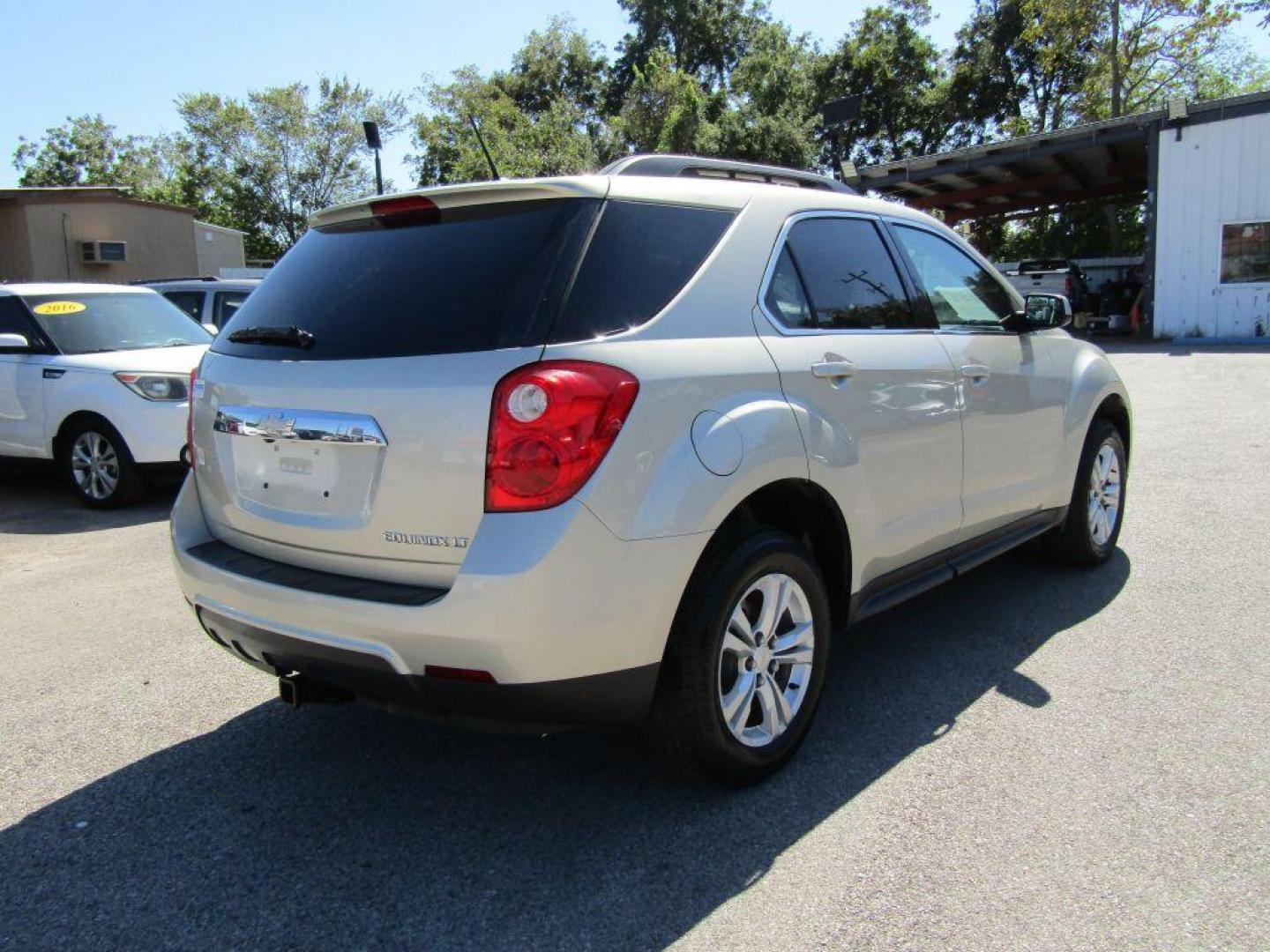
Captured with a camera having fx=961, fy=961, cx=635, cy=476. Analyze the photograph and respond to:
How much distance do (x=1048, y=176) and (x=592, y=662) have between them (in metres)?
27.2

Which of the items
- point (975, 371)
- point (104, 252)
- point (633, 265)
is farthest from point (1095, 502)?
point (104, 252)

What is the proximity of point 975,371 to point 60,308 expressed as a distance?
23.7 feet

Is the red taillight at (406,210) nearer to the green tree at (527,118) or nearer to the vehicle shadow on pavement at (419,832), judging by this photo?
the vehicle shadow on pavement at (419,832)

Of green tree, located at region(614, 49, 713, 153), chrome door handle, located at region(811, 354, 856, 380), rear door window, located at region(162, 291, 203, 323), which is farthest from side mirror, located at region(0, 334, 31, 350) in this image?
green tree, located at region(614, 49, 713, 153)

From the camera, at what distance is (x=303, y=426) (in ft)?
8.73

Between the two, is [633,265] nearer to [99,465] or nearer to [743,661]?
[743,661]

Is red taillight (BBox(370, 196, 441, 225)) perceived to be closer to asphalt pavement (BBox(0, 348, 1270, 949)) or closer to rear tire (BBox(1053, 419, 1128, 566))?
asphalt pavement (BBox(0, 348, 1270, 949))

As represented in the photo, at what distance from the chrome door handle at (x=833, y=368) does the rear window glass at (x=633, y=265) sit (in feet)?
1.66

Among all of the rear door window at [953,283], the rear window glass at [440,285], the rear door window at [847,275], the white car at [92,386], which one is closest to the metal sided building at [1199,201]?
the rear door window at [953,283]

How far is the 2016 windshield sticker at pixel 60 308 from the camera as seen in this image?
764cm

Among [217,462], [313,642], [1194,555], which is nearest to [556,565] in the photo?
[313,642]

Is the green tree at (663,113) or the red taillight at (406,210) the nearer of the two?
the red taillight at (406,210)

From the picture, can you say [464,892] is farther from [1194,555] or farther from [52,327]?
[52,327]

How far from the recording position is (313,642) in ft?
8.36
